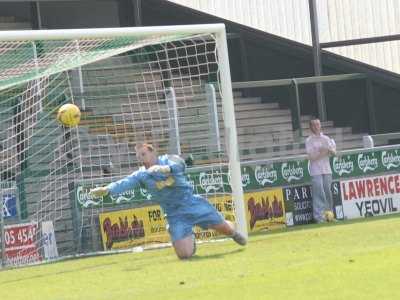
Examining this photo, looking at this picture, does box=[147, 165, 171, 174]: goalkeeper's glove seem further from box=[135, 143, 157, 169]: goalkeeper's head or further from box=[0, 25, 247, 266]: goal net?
box=[0, 25, 247, 266]: goal net

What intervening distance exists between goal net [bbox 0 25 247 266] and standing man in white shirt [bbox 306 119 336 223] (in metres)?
1.79

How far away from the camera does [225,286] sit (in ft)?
38.5

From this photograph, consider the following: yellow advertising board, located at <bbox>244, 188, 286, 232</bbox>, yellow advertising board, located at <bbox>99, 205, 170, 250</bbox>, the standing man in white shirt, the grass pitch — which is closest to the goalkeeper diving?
the grass pitch

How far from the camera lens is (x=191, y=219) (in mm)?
15906

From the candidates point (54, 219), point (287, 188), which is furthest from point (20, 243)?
point (287, 188)

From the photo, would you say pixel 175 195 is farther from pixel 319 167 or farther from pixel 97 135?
pixel 319 167

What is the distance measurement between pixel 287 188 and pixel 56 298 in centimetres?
1052

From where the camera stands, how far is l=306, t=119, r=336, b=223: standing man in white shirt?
22.0 m

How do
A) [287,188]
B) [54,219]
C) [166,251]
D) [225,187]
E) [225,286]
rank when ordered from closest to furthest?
[225,286] → [166,251] → [54,219] → [225,187] → [287,188]

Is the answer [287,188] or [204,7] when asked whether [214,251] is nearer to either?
[287,188]

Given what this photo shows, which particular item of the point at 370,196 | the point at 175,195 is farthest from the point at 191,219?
the point at 370,196

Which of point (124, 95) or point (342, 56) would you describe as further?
point (342, 56)

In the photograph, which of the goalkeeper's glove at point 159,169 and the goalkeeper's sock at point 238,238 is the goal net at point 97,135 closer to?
the goalkeeper's sock at point 238,238

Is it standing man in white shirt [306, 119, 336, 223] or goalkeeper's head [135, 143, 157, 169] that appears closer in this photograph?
goalkeeper's head [135, 143, 157, 169]
